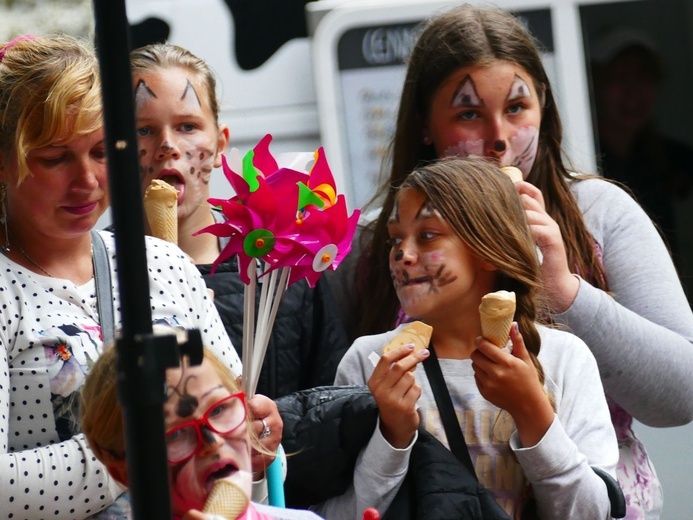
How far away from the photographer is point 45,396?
2.06m

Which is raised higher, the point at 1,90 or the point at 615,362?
the point at 1,90

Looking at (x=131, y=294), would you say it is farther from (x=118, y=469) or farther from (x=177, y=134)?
(x=177, y=134)

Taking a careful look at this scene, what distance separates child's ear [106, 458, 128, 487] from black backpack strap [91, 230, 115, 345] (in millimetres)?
321

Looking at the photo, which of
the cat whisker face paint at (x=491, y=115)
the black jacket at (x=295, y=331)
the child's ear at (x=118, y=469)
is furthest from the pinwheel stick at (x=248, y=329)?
the cat whisker face paint at (x=491, y=115)

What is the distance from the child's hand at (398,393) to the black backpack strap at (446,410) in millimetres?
126

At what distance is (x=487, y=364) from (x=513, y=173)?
0.57 meters

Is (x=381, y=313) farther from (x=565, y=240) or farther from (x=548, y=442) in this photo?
(x=548, y=442)

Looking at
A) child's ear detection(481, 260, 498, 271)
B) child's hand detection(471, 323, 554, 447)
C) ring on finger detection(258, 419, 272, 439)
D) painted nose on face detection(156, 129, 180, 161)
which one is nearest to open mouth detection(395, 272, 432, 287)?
child's ear detection(481, 260, 498, 271)

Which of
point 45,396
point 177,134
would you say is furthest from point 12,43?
point 45,396

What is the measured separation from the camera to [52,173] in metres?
2.18

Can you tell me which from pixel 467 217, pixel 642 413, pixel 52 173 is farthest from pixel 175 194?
pixel 642 413

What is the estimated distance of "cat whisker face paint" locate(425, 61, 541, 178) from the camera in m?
2.70

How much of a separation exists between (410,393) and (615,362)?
54 cm

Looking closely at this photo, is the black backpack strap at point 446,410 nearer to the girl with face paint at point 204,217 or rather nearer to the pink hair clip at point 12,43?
the girl with face paint at point 204,217
